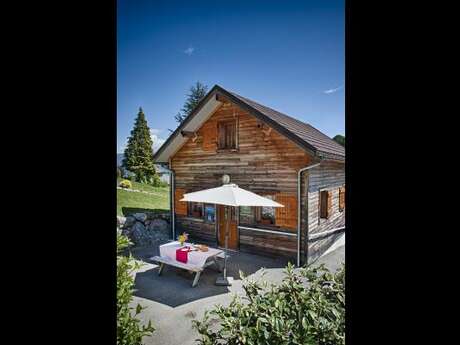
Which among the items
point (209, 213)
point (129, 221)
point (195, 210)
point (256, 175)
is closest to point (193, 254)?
point (209, 213)

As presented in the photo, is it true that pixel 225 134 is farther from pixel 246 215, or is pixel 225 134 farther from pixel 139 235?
pixel 139 235

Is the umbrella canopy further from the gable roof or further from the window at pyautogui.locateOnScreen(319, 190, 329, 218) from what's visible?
the window at pyautogui.locateOnScreen(319, 190, 329, 218)

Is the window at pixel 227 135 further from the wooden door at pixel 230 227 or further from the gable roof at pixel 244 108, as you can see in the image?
the wooden door at pixel 230 227

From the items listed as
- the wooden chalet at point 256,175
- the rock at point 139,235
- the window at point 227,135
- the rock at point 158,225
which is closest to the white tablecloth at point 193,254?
the wooden chalet at point 256,175

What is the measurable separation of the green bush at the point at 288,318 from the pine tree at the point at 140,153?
21.2 metres

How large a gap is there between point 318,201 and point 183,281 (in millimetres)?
4842

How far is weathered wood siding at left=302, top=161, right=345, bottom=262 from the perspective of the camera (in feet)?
25.2
